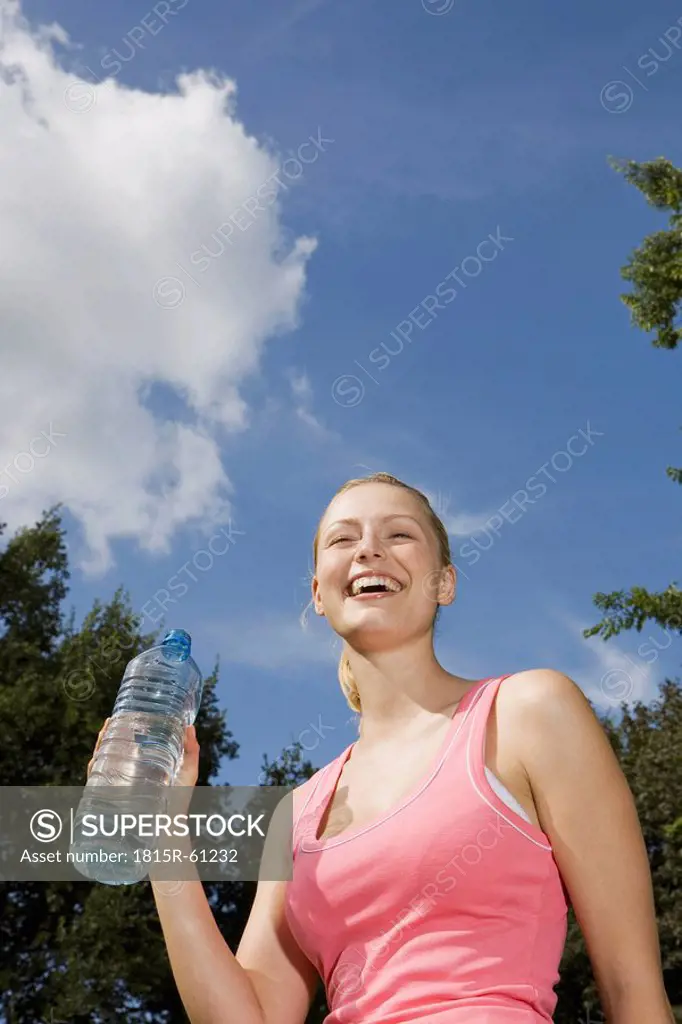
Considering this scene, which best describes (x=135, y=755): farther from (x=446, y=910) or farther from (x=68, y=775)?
(x=68, y=775)

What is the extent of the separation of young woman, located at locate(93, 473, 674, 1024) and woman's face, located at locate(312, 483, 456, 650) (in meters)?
0.24

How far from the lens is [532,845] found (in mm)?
2383

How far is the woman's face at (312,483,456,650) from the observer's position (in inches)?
117

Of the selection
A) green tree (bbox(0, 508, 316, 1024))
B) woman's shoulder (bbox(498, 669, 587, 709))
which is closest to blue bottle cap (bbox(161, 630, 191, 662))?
woman's shoulder (bbox(498, 669, 587, 709))

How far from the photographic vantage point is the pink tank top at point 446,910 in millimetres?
2270

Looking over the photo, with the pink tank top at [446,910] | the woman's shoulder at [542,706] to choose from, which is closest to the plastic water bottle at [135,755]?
the pink tank top at [446,910]

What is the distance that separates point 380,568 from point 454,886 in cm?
96

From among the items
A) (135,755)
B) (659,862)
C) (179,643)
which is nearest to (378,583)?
(179,643)

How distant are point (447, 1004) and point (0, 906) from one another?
21.0 meters

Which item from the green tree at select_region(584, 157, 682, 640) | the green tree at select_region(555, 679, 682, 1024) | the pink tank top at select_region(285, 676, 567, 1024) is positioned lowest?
the pink tank top at select_region(285, 676, 567, 1024)

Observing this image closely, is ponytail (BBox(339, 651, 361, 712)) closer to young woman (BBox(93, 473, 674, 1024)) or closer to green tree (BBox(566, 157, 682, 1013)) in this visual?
young woman (BBox(93, 473, 674, 1024))

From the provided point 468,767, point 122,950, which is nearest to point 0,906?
point 122,950

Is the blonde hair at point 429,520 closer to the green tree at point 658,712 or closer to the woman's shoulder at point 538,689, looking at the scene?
the woman's shoulder at point 538,689

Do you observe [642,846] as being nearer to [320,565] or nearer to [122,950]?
[320,565]
